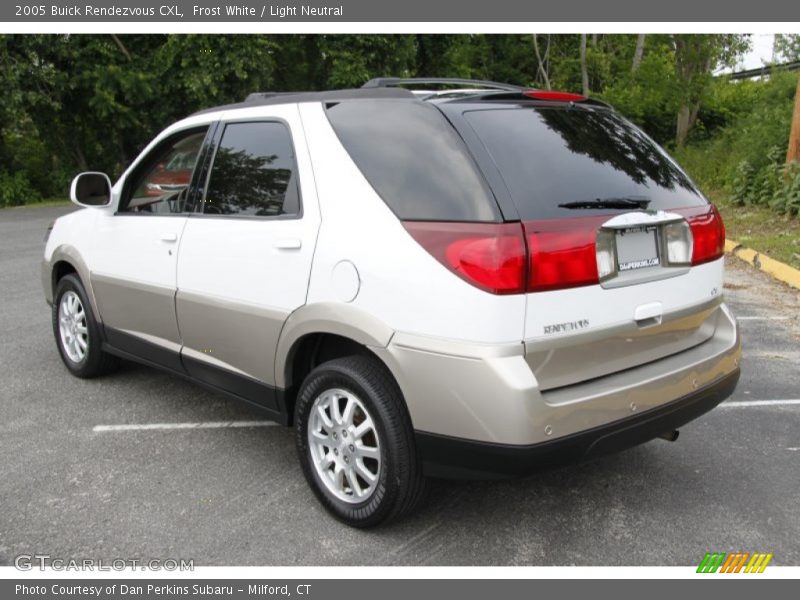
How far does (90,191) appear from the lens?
472 cm

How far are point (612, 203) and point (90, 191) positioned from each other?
3294 millimetres

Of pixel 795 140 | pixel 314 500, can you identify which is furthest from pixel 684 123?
pixel 314 500

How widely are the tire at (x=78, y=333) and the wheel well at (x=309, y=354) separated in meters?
2.05

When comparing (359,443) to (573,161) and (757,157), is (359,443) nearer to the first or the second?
(573,161)

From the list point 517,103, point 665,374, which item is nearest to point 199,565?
point 665,374

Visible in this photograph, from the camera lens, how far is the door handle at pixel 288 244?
3.30 metres

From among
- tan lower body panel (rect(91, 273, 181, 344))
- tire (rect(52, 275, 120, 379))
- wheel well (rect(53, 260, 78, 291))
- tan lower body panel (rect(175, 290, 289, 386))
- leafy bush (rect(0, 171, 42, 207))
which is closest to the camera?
tan lower body panel (rect(175, 290, 289, 386))

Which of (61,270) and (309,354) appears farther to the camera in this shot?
(61,270)

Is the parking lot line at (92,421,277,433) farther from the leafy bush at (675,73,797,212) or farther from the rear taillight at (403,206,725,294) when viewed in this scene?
the leafy bush at (675,73,797,212)

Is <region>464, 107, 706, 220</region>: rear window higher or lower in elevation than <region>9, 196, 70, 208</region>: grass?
higher

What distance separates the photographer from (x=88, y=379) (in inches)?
208

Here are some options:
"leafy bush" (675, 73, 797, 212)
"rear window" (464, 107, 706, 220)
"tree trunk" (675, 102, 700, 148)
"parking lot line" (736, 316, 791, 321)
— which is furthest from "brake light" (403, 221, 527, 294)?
"tree trunk" (675, 102, 700, 148)

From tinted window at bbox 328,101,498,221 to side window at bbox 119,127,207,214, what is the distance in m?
1.24

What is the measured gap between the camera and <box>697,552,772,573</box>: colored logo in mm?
2938
